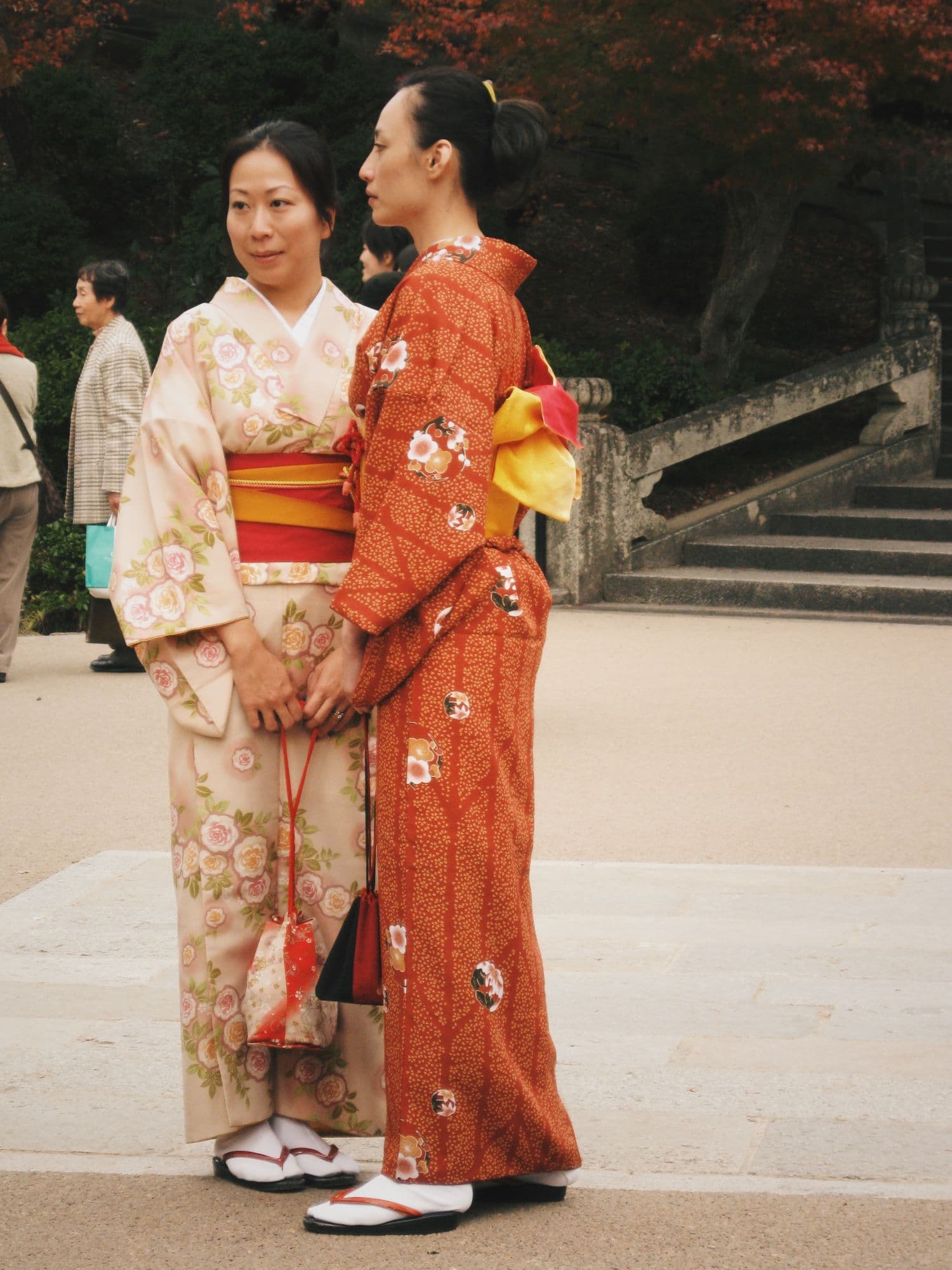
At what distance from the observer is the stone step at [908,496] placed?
11523 millimetres

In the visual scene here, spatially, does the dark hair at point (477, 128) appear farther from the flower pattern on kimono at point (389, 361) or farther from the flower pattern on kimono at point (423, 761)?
the flower pattern on kimono at point (423, 761)

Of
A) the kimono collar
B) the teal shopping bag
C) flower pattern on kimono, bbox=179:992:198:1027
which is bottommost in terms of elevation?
flower pattern on kimono, bbox=179:992:198:1027

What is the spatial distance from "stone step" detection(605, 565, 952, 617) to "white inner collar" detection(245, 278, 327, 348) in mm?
7428

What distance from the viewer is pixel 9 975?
3945 millimetres

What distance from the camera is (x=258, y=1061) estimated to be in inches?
113

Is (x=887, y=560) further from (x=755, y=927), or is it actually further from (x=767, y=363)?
(x=755, y=927)

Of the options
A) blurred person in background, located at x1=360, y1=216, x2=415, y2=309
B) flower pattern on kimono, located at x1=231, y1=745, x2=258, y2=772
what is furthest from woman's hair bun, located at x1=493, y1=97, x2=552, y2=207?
blurred person in background, located at x1=360, y1=216, x2=415, y2=309

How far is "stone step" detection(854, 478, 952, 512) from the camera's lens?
11.5m

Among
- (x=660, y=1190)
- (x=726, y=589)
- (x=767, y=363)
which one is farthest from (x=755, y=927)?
(x=767, y=363)

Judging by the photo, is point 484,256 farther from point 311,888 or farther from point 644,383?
point 644,383

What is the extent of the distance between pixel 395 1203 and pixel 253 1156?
0.35 m

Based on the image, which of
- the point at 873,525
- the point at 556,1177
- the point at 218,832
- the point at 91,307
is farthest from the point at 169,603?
the point at 873,525

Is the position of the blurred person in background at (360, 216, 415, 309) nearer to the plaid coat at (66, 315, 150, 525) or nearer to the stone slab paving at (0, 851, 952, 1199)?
the stone slab paving at (0, 851, 952, 1199)

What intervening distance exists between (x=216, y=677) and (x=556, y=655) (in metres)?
5.74
